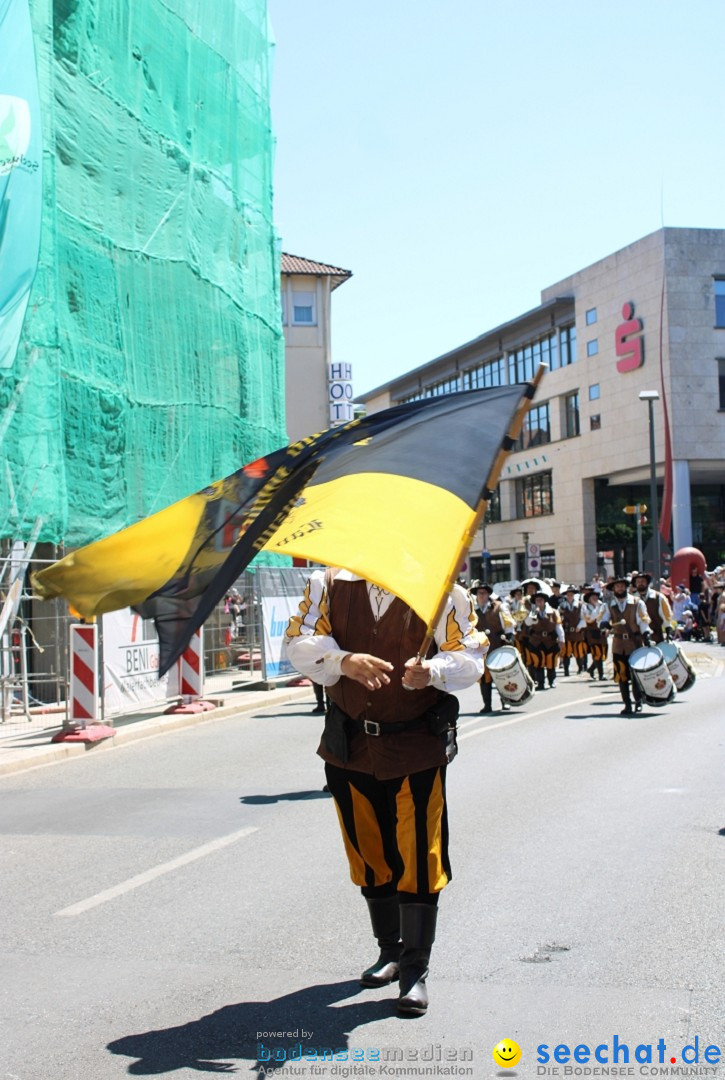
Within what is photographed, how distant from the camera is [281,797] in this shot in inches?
385

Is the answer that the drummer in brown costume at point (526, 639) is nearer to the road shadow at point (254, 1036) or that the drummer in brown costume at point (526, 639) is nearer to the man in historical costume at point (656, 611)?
the man in historical costume at point (656, 611)

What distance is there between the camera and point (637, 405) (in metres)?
59.4

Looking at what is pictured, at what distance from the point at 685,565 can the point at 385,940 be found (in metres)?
44.8

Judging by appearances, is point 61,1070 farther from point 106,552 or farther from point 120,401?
point 120,401

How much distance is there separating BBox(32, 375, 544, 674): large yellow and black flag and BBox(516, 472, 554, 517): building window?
65.4 m

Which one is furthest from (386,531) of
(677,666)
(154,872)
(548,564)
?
(548,564)

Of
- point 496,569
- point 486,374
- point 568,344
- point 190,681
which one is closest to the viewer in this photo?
point 190,681

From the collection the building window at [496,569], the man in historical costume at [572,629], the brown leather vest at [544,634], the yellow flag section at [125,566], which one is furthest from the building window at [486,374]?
the yellow flag section at [125,566]

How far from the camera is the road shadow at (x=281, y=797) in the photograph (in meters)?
9.55

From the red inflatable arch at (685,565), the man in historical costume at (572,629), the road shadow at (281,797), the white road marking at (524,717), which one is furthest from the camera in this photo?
the red inflatable arch at (685,565)

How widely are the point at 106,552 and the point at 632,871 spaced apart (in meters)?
3.74

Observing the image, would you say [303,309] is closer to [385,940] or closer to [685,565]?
[685,565]

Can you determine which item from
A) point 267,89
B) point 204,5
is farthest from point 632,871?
point 267,89

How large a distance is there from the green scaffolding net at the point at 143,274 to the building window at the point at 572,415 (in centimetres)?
4215
